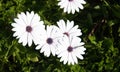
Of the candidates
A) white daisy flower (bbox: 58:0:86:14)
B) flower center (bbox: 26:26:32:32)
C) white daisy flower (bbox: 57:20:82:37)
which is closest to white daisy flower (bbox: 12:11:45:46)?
flower center (bbox: 26:26:32:32)


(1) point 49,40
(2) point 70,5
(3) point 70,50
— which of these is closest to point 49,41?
(1) point 49,40

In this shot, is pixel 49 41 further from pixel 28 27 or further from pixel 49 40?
pixel 28 27

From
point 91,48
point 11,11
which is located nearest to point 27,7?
point 11,11

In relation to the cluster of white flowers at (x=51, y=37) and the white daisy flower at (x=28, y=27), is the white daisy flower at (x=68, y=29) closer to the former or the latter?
the cluster of white flowers at (x=51, y=37)

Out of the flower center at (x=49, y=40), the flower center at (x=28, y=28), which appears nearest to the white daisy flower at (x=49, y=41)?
the flower center at (x=49, y=40)

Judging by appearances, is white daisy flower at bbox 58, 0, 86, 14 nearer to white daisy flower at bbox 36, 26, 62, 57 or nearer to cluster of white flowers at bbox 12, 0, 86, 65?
cluster of white flowers at bbox 12, 0, 86, 65

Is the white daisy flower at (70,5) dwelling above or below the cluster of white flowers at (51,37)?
above

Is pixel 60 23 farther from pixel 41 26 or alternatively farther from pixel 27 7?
pixel 27 7

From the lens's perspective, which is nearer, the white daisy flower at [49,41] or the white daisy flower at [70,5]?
the white daisy flower at [49,41]
